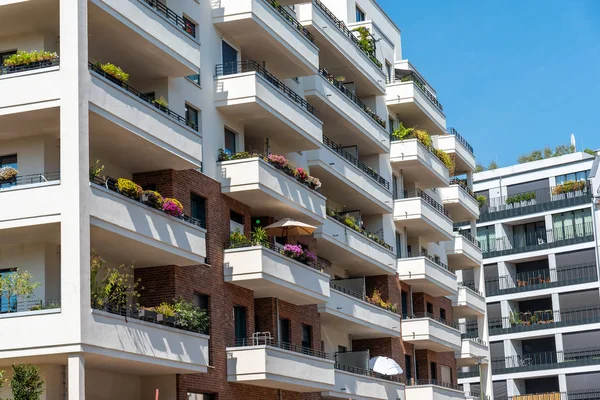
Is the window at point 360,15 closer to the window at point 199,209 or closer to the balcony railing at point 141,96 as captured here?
the balcony railing at point 141,96

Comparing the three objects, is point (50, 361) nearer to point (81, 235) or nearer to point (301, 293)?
point (81, 235)

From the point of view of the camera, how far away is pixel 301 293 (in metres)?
42.7

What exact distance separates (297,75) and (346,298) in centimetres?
1021

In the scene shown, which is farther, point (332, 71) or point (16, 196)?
point (332, 71)

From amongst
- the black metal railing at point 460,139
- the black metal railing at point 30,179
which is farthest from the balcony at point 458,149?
the black metal railing at point 30,179

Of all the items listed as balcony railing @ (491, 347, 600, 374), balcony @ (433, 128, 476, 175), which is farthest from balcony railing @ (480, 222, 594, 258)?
balcony @ (433, 128, 476, 175)

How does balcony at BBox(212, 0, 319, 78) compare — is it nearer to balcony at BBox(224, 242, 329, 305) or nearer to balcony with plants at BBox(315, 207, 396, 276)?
balcony with plants at BBox(315, 207, 396, 276)

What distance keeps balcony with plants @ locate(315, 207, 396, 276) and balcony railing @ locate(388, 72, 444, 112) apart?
31.1 ft

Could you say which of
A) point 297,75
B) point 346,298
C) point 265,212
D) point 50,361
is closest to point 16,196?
point 50,361

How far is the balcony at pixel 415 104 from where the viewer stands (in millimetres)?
60125

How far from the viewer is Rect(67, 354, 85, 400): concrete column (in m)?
28.4

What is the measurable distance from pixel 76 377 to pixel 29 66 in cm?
893

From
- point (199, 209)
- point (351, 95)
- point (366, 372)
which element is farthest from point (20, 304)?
point (351, 95)

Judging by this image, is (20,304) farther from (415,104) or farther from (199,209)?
(415,104)
